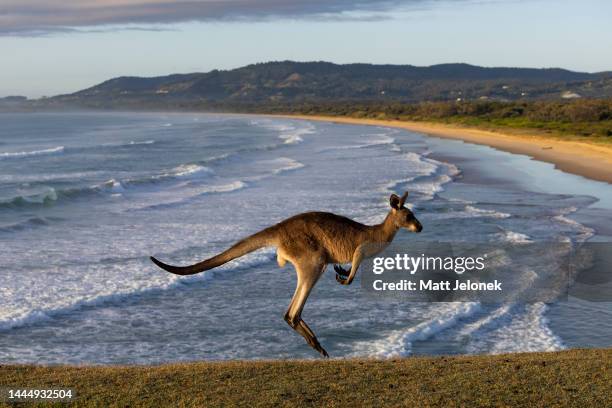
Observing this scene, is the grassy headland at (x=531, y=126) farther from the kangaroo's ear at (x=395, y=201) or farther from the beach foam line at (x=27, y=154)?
the kangaroo's ear at (x=395, y=201)

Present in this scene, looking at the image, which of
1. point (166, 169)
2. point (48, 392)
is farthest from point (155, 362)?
point (166, 169)

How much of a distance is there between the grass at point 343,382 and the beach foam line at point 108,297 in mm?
4493

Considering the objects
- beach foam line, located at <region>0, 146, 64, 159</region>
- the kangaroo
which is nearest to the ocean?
the kangaroo

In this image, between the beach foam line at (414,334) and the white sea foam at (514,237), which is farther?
the white sea foam at (514,237)

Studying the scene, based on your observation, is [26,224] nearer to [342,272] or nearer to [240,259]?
[240,259]

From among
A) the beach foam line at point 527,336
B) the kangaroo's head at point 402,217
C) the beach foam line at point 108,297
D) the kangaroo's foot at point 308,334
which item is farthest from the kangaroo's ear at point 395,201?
the beach foam line at point 108,297

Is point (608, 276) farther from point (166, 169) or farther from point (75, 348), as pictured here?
point (166, 169)

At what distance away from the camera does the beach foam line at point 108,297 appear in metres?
14.0

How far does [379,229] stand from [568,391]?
3.98 meters

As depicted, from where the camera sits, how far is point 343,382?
8453mm

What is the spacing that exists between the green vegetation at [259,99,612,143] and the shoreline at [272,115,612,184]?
161cm

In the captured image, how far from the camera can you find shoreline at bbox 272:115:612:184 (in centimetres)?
4202

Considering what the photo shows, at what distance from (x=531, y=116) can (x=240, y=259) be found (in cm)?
7084

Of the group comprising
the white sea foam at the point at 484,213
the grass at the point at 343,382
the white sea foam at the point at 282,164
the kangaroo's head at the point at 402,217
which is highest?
the kangaroo's head at the point at 402,217
